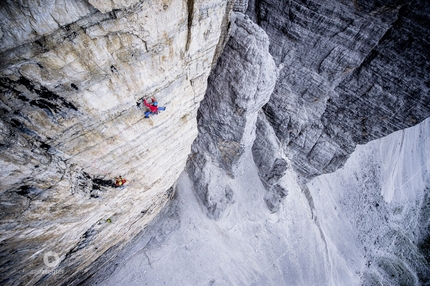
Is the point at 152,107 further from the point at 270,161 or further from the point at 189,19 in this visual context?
the point at 270,161

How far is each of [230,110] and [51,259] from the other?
28.9 feet

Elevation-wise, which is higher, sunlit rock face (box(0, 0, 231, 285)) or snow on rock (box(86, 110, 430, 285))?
sunlit rock face (box(0, 0, 231, 285))

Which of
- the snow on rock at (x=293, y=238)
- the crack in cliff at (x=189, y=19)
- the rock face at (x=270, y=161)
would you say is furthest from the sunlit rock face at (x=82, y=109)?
the rock face at (x=270, y=161)

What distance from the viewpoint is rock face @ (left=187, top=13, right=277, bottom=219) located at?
8.55 metres

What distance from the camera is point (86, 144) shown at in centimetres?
474

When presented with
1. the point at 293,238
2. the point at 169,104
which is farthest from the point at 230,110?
the point at 293,238

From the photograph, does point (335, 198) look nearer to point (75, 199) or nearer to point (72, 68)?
point (75, 199)

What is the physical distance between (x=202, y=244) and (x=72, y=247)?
714 centimetres

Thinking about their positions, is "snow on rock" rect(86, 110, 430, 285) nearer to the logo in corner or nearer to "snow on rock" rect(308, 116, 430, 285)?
"snow on rock" rect(308, 116, 430, 285)

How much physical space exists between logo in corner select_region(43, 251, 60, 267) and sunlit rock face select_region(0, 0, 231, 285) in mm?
37

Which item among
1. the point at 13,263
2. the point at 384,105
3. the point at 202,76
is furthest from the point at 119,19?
the point at 384,105

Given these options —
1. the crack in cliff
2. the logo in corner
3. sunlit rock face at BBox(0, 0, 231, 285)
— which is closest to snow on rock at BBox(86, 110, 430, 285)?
the logo in corner

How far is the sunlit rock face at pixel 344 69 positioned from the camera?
9.30 meters

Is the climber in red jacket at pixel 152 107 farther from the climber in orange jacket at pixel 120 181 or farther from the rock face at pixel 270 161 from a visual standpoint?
the rock face at pixel 270 161
